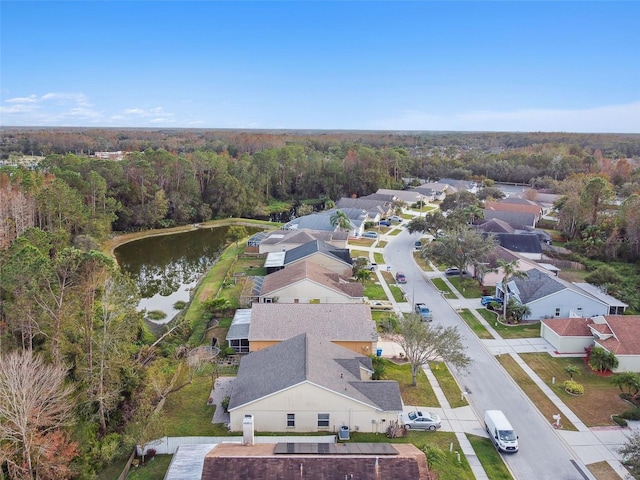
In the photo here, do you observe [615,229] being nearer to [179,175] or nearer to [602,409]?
[602,409]

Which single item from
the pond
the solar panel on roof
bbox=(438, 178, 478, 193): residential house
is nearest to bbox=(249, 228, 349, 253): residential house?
the pond

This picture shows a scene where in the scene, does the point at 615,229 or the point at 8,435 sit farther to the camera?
the point at 615,229

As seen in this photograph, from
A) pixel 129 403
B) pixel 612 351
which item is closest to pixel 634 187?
pixel 612 351

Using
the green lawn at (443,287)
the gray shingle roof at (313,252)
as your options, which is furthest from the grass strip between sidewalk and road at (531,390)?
the gray shingle roof at (313,252)

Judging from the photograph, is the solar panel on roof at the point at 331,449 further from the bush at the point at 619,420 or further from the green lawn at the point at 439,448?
the bush at the point at 619,420

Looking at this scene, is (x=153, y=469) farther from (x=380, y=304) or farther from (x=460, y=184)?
(x=460, y=184)


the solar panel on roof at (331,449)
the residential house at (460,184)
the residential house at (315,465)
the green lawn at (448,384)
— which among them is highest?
the residential house at (460,184)
